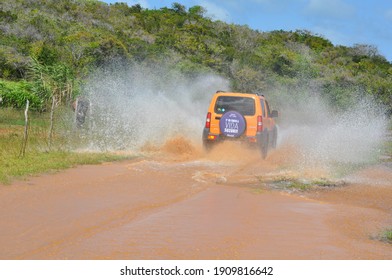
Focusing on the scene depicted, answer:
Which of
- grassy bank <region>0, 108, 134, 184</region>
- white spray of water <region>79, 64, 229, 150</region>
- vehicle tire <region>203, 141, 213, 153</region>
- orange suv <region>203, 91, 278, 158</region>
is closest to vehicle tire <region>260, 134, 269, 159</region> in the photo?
orange suv <region>203, 91, 278, 158</region>

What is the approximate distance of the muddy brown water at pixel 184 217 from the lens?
20.4ft

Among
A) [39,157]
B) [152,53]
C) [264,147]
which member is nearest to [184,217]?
[39,157]

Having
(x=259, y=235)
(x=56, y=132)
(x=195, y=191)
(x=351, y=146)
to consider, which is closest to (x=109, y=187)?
(x=195, y=191)

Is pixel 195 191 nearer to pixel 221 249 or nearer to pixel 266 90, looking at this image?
pixel 221 249

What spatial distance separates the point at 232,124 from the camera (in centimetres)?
1557

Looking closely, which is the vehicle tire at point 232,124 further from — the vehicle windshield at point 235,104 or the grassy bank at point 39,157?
the grassy bank at point 39,157

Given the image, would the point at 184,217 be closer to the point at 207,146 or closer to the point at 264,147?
the point at 207,146

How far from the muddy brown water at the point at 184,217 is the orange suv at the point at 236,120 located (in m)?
2.54

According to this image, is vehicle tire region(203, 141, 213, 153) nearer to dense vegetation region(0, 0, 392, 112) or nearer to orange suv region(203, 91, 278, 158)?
orange suv region(203, 91, 278, 158)

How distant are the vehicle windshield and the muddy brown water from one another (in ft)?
9.91

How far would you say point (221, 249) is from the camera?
20.6ft

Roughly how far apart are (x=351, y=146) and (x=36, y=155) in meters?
13.1

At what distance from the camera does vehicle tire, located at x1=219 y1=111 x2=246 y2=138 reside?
15500 millimetres

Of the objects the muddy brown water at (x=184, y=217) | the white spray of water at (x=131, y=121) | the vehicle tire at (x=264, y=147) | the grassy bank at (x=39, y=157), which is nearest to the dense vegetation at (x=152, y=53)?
the white spray of water at (x=131, y=121)
